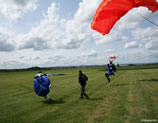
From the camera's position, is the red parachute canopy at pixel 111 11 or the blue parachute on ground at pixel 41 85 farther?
the blue parachute on ground at pixel 41 85

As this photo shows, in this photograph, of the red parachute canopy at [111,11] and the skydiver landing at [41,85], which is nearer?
the red parachute canopy at [111,11]

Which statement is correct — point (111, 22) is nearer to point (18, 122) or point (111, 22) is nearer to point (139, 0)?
point (139, 0)

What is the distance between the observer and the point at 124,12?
30.3ft

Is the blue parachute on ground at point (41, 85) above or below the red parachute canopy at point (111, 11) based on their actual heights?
below

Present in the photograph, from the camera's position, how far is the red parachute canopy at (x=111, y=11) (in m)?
7.61

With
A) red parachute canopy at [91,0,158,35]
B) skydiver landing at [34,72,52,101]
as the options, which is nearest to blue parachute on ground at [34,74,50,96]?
skydiver landing at [34,72,52,101]

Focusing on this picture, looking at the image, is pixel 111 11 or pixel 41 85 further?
pixel 41 85

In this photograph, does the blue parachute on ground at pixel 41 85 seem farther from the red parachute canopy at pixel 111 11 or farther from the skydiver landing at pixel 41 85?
the red parachute canopy at pixel 111 11

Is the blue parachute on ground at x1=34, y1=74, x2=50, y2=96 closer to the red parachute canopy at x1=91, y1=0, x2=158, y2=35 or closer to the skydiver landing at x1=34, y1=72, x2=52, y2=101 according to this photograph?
the skydiver landing at x1=34, y1=72, x2=52, y2=101

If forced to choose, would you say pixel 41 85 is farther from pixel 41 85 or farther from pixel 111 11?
pixel 111 11

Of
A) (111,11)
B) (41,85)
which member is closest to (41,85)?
(41,85)

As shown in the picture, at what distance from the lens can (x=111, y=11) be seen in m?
9.09

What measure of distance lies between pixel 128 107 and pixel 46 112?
14.1ft

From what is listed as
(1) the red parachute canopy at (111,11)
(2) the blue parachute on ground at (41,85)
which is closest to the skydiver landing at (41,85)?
(2) the blue parachute on ground at (41,85)
